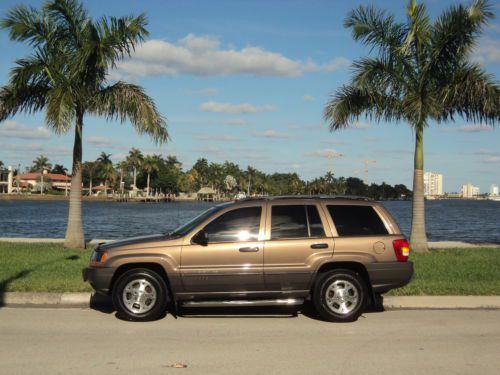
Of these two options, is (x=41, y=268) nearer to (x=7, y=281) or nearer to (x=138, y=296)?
(x=7, y=281)

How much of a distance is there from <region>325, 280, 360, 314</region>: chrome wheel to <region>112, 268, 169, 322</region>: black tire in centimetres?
229

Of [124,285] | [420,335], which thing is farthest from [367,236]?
[124,285]

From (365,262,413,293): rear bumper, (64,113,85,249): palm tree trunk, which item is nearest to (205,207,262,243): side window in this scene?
(365,262,413,293): rear bumper

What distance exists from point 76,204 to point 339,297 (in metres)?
10.8

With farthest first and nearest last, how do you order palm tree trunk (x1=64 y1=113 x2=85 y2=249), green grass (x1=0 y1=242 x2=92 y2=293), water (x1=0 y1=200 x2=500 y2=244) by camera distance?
water (x1=0 y1=200 x2=500 y2=244) < palm tree trunk (x1=64 y1=113 x2=85 y2=249) < green grass (x1=0 y1=242 x2=92 y2=293)

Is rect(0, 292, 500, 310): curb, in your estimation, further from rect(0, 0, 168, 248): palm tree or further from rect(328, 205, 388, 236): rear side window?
rect(0, 0, 168, 248): palm tree

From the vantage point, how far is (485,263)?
13469mm

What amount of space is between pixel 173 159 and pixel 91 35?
164057 mm

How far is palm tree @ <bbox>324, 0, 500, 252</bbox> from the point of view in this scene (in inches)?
612

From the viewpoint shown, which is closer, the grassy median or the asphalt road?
the asphalt road

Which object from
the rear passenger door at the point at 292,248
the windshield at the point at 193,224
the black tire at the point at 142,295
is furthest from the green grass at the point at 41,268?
the rear passenger door at the point at 292,248

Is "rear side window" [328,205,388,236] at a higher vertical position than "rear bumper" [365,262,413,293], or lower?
higher

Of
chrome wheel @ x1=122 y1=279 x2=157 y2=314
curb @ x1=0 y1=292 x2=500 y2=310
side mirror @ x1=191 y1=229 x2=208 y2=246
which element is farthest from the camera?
curb @ x1=0 y1=292 x2=500 y2=310

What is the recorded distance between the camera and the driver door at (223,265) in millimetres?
7977
